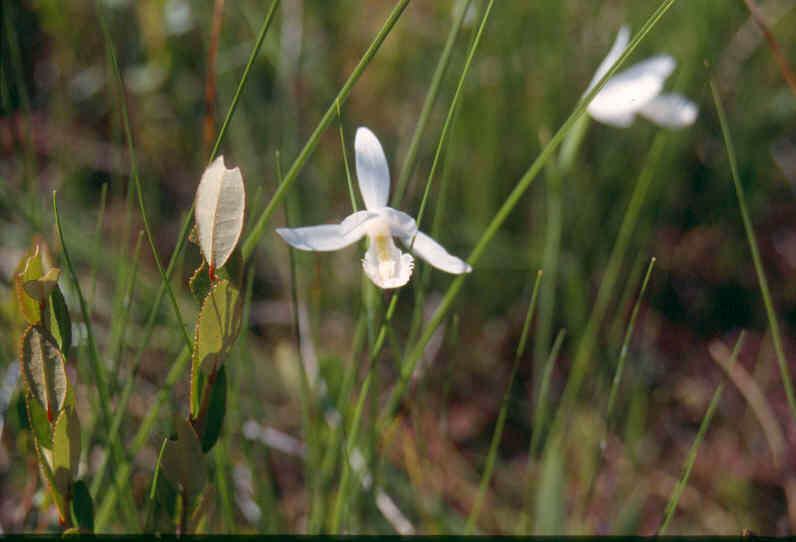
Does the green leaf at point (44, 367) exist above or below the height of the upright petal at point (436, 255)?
below

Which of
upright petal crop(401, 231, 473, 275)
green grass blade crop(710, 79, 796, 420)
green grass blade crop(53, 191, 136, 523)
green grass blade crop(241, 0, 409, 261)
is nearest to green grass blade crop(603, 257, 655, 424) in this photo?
green grass blade crop(710, 79, 796, 420)

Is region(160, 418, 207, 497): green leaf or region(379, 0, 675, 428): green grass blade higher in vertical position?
region(379, 0, 675, 428): green grass blade

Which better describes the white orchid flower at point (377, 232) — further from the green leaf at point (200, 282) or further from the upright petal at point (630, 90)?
the upright petal at point (630, 90)

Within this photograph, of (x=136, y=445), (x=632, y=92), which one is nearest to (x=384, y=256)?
(x=136, y=445)

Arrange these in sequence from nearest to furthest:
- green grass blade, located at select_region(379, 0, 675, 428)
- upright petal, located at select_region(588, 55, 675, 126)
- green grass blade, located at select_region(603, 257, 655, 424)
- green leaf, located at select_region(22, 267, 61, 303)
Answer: green leaf, located at select_region(22, 267, 61, 303)
green grass blade, located at select_region(379, 0, 675, 428)
green grass blade, located at select_region(603, 257, 655, 424)
upright petal, located at select_region(588, 55, 675, 126)

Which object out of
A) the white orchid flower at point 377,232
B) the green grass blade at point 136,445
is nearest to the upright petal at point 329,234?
the white orchid flower at point 377,232

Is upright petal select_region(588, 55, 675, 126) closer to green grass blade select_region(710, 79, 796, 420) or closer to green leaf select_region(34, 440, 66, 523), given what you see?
green grass blade select_region(710, 79, 796, 420)

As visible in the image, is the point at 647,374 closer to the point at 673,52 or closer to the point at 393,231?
the point at 673,52
